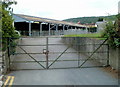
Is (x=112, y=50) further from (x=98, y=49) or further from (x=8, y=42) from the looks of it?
(x=8, y=42)

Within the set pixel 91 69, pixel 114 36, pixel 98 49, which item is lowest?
pixel 91 69

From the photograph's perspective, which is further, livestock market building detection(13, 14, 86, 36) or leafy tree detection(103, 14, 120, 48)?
livestock market building detection(13, 14, 86, 36)

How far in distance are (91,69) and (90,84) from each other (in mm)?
2820

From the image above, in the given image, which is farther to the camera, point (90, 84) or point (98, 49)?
point (98, 49)

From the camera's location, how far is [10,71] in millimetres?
9891

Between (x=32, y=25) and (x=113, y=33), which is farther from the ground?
(x=32, y=25)

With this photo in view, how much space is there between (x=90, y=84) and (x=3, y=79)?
12.2 ft

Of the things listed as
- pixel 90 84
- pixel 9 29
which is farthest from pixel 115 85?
pixel 9 29

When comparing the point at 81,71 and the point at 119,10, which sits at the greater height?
the point at 119,10

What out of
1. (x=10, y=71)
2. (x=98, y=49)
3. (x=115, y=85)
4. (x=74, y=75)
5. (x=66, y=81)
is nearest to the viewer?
(x=115, y=85)

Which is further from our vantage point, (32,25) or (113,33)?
(32,25)

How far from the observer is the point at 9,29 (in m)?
Result: 10.4

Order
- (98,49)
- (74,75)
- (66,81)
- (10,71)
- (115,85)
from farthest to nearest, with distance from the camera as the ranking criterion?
(98,49), (10,71), (74,75), (66,81), (115,85)

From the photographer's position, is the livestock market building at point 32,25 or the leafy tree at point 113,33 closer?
the leafy tree at point 113,33
